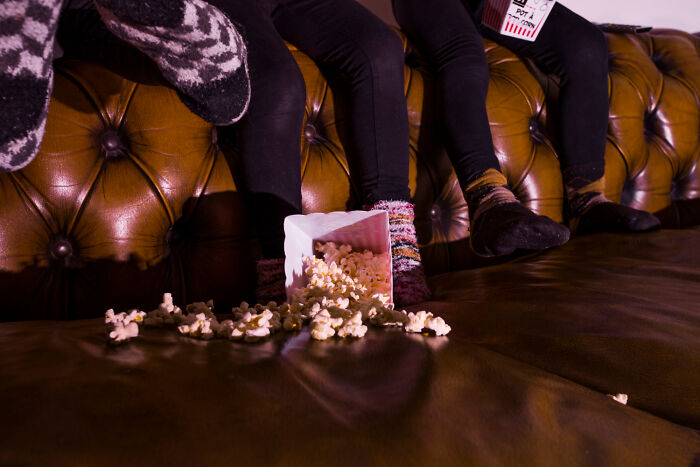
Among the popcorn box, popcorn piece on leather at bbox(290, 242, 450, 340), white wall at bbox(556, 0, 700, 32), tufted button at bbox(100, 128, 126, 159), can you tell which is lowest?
popcorn piece on leather at bbox(290, 242, 450, 340)

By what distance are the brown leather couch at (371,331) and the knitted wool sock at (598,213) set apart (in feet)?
0.13

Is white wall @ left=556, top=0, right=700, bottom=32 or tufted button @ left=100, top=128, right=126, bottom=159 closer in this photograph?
tufted button @ left=100, top=128, right=126, bottom=159

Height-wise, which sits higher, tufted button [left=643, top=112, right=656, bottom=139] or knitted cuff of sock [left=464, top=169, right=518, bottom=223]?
tufted button [left=643, top=112, right=656, bottom=139]

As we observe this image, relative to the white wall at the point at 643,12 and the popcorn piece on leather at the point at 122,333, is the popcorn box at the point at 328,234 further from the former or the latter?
the white wall at the point at 643,12

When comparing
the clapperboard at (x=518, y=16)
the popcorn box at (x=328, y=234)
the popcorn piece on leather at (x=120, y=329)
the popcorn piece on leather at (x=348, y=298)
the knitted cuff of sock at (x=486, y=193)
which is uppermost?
the clapperboard at (x=518, y=16)

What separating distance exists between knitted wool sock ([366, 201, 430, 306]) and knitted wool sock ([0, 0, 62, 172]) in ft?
1.47

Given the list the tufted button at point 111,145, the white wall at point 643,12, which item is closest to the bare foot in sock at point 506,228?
the tufted button at point 111,145

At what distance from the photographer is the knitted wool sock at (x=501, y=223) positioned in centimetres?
61

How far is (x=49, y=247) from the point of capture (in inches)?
23.7

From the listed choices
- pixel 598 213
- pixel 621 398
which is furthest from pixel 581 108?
pixel 621 398

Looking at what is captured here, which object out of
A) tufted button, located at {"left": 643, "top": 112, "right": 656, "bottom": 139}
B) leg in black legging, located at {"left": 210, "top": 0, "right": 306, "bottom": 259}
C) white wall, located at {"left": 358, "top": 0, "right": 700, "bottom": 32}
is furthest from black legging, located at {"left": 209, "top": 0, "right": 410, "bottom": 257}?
white wall, located at {"left": 358, "top": 0, "right": 700, "bottom": 32}

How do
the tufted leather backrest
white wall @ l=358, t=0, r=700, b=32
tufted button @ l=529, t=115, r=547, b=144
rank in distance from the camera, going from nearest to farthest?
the tufted leather backrest < tufted button @ l=529, t=115, r=547, b=144 < white wall @ l=358, t=0, r=700, b=32

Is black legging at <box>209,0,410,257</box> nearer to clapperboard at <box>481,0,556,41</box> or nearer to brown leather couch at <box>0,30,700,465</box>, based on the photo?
brown leather couch at <box>0,30,700,465</box>

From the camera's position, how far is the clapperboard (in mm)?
854
